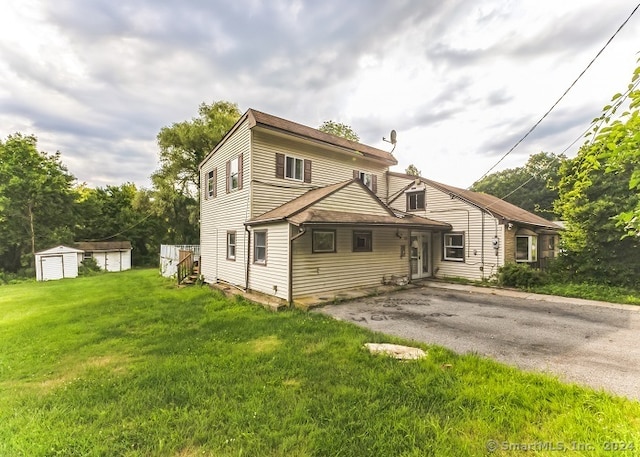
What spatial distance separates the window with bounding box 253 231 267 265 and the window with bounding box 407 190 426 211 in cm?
887

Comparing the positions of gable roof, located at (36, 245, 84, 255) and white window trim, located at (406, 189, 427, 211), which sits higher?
white window trim, located at (406, 189, 427, 211)

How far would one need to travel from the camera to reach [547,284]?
11070 millimetres

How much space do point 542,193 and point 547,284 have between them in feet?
109

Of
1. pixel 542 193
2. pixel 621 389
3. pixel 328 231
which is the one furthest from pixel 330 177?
pixel 542 193

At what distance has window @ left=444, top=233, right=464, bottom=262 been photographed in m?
13.2

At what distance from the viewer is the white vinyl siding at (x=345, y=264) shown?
930 centimetres

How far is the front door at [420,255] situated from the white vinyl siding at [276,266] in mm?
6945

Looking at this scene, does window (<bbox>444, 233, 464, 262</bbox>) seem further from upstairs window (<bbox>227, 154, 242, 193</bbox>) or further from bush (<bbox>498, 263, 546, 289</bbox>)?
upstairs window (<bbox>227, 154, 242, 193</bbox>)

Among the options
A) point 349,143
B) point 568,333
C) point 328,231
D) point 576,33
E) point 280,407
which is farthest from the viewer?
point 349,143

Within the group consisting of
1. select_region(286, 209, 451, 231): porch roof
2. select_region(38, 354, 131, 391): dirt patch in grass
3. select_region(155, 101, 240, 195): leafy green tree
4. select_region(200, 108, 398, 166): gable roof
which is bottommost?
select_region(38, 354, 131, 391): dirt patch in grass

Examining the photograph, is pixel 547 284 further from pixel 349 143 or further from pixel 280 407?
pixel 280 407

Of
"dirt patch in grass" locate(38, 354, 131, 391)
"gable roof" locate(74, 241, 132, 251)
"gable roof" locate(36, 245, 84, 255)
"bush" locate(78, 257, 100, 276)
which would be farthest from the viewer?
"gable roof" locate(74, 241, 132, 251)

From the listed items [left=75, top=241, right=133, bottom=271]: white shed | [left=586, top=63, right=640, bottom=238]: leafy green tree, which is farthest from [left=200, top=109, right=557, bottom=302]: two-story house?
[left=75, top=241, right=133, bottom=271]: white shed

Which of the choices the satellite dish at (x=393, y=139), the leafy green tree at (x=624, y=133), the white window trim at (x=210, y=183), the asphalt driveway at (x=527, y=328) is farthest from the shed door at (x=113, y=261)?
the leafy green tree at (x=624, y=133)
